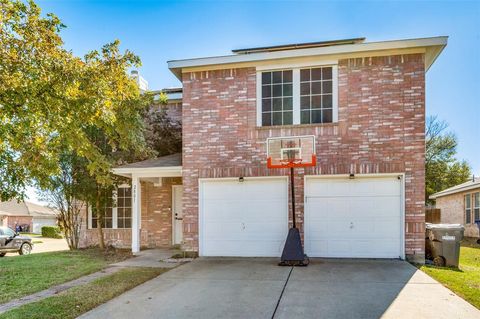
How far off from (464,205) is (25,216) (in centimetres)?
4148

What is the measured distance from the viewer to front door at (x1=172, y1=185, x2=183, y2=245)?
44.1 ft

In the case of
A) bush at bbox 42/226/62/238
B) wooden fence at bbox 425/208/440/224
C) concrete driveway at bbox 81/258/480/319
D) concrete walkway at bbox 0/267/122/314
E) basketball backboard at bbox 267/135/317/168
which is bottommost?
bush at bbox 42/226/62/238

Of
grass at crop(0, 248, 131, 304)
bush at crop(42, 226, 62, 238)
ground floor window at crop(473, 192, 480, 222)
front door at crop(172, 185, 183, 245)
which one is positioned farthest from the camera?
bush at crop(42, 226, 62, 238)

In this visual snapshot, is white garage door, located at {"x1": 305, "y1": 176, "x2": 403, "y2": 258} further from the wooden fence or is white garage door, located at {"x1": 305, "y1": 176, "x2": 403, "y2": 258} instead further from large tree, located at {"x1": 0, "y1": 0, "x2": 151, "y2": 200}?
the wooden fence

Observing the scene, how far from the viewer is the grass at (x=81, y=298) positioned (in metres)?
5.61

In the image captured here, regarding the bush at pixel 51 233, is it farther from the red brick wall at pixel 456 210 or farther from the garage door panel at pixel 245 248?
the red brick wall at pixel 456 210

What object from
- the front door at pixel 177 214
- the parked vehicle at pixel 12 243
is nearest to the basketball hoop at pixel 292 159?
the front door at pixel 177 214

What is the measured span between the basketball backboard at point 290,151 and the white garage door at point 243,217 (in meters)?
1.18

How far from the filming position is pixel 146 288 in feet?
23.2

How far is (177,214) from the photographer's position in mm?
13516

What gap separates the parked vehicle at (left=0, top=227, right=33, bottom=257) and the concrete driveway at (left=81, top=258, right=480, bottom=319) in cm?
1089

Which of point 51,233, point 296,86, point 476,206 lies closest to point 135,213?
point 296,86

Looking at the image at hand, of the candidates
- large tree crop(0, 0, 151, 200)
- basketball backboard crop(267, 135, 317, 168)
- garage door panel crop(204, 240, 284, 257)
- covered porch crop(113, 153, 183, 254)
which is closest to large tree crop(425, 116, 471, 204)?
covered porch crop(113, 153, 183, 254)

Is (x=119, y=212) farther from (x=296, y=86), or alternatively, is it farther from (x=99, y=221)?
(x=296, y=86)
